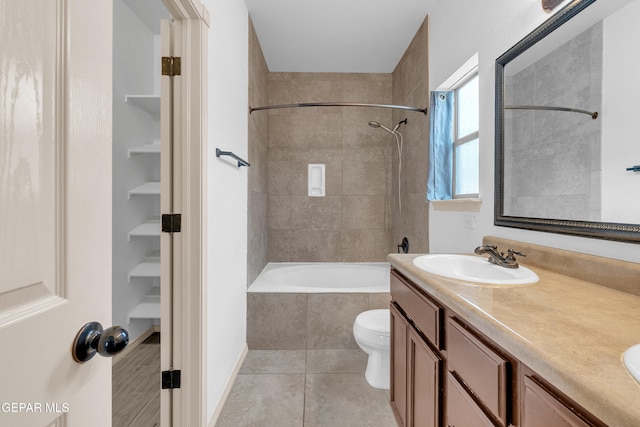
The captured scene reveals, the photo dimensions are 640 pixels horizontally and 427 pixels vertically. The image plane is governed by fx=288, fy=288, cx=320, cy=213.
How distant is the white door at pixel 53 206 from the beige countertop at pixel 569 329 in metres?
0.79

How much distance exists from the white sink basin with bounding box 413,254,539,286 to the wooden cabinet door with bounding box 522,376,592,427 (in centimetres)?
39

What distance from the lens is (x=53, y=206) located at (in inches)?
17.3

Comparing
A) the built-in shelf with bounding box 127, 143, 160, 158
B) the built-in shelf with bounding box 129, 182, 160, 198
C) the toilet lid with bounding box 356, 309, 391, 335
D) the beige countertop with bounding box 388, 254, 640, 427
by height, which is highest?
the built-in shelf with bounding box 127, 143, 160, 158

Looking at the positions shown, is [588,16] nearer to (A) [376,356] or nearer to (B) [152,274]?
(A) [376,356]


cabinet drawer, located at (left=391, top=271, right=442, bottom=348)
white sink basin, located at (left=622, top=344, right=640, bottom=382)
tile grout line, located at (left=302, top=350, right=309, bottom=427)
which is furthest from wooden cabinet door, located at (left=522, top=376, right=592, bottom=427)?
tile grout line, located at (left=302, top=350, right=309, bottom=427)

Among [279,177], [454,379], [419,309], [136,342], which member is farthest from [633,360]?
[279,177]

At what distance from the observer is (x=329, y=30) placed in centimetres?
257

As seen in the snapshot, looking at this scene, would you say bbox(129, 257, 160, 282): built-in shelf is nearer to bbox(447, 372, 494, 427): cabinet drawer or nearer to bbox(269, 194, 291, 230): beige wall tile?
bbox(269, 194, 291, 230): beige wall tile

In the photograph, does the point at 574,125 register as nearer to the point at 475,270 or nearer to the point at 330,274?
the point at 475,270

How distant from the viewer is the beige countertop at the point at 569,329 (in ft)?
1.36

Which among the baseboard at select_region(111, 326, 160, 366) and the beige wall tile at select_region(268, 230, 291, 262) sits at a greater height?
the beige wall tile at select_region(268, 230, 291, 262)

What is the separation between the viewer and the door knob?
18.8 inches

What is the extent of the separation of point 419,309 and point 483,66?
55.3 inches

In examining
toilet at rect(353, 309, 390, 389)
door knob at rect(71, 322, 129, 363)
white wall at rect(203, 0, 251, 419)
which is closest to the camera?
door knob at rect(71, 322, 129, 363)
